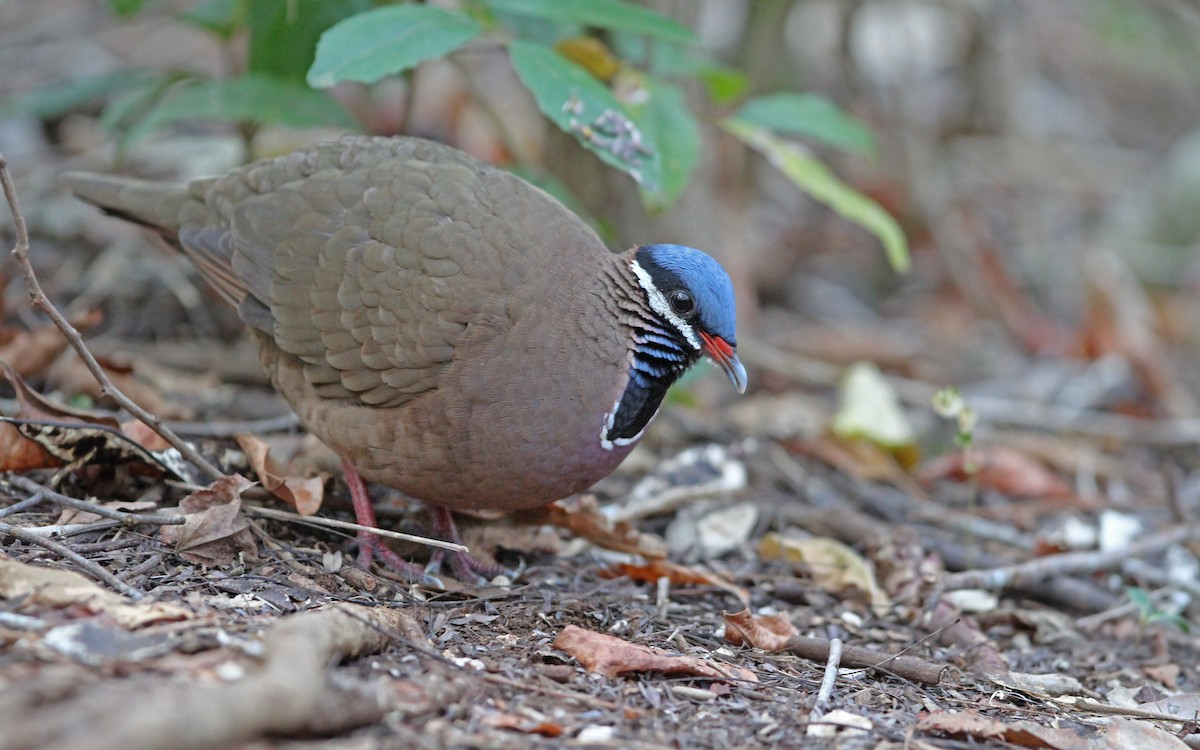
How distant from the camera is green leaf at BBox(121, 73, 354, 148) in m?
4.51

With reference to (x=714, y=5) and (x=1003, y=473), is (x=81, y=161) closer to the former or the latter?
(x=1003, y=473)

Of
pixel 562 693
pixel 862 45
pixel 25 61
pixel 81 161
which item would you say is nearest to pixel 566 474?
pixel 562 693

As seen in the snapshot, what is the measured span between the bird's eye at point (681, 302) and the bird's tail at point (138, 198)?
1803mm

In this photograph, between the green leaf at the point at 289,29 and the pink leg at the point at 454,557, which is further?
the green leaf at the point at 289,29

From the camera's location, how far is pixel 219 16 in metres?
5.10

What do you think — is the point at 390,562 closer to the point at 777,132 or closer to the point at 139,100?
the point at 139,100

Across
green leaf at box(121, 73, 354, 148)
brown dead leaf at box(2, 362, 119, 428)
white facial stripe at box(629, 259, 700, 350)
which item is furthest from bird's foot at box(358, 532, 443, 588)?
green leaf at box(121, 73, 354, 148)

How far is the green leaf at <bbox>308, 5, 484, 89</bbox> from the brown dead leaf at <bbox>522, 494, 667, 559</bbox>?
1.53 m

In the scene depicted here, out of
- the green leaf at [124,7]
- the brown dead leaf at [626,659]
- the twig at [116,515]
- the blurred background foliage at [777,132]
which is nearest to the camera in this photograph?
the brown dead leaf at [626,659]

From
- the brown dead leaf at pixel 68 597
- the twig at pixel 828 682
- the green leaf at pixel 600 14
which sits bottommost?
the twig at pixel 828 682

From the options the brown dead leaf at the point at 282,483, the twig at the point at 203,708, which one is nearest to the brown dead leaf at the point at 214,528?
the brown dead leaf at the point at 282,483

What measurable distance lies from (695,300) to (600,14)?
1128mm

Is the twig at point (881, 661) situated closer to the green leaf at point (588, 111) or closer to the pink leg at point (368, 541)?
the pink leg at point (368, 541)

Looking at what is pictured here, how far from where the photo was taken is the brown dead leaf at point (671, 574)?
3996mm
